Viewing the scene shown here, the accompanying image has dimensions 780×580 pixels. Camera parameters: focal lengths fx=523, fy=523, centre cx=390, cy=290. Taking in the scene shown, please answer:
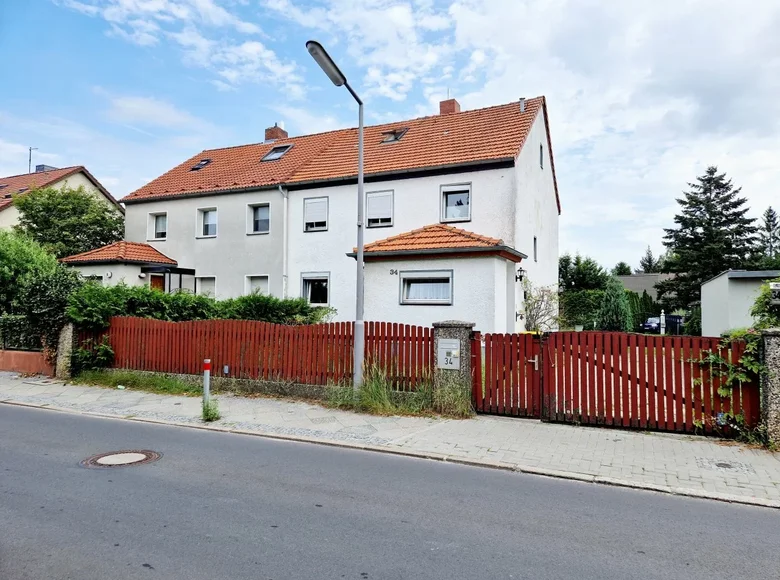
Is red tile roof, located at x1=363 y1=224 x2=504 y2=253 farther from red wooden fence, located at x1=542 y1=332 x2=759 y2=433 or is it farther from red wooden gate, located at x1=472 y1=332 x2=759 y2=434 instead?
red wooden fence, located at x1=542 y1=332 x2=759 y2=433

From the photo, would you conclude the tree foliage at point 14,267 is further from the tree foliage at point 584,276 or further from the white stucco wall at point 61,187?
the tree foliage at point 584,276

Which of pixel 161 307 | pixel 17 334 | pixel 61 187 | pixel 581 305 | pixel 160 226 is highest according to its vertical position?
pixel 61 187

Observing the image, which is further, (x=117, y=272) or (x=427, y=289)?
(x=117, y=272)

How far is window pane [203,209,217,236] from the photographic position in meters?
22.5

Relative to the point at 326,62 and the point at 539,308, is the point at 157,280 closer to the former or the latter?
the point at 539,308

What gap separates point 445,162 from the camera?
18.0m

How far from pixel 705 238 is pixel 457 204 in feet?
126

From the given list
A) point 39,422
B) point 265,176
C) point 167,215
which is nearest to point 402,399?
point 39,422

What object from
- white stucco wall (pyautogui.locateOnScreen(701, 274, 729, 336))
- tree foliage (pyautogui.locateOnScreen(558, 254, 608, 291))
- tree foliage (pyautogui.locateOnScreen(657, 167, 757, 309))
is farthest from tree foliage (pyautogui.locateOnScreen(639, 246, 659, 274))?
white stucco wall (pyautogui.locateOnScreen(701, 274, 729, 336))

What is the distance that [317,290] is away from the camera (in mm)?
20312

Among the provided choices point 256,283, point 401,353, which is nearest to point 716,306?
point 401,353

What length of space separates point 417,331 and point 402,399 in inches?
49.6

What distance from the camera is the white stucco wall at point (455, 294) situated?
14578mm

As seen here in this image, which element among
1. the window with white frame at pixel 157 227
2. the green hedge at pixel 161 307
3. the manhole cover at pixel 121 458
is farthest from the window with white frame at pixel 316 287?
the manhole cover at pixel 121 458
